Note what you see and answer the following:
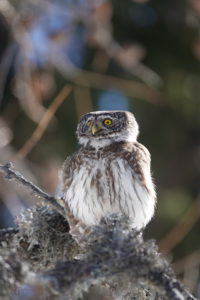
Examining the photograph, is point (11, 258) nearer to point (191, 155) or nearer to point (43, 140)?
point (43, 140)

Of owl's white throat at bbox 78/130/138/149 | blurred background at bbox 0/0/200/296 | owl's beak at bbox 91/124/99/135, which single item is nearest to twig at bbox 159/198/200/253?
blurred background at bbox 0/0/200/296

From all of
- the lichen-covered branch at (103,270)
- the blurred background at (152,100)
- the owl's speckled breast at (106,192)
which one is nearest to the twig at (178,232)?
the blurred background at (152,100)

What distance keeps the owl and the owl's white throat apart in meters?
0.02

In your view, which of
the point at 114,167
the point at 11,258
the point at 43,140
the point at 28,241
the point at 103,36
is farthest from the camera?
the point at 43,140

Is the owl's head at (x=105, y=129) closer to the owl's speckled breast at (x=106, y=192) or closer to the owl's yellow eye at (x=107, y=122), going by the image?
the owl's yellow eye at (x=107, y=122)

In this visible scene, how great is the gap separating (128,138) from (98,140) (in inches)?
9.1

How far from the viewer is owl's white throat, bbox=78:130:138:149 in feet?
14.8

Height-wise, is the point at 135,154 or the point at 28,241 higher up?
the point at 135,154

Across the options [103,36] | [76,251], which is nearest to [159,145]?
[103,36]

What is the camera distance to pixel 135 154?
14.1 feet

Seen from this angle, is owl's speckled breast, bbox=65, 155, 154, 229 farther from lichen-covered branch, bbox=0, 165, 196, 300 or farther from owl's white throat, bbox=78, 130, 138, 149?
lichen-covered branch, bbox=0, 165, 196, 300

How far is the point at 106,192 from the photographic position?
4.05m

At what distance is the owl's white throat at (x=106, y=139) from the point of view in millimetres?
4523

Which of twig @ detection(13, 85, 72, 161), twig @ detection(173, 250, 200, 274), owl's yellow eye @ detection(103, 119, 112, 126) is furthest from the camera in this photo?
twig @ detection(173, 250, 200, 274)
